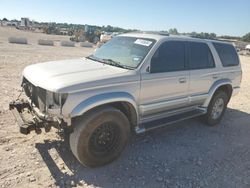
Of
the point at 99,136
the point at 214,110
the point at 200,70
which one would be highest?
the point at 200,70

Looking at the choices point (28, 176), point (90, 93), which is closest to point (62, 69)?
point (90, 93)

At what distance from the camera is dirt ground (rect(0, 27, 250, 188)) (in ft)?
13.0

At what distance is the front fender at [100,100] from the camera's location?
3768 mm

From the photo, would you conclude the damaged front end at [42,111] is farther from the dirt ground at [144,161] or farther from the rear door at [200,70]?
the rear door at [200,70]

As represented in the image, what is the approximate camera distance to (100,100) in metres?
3.93

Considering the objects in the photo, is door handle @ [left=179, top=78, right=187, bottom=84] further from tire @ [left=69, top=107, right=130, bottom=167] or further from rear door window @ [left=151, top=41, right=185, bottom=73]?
tire @ [left=69, top=107, right=130, bottom=167]

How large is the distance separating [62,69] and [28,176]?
1.65 metres

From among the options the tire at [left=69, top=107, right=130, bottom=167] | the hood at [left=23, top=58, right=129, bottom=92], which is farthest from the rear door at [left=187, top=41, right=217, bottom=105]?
the tire at [left=69, top=107, right=130, bottom=167]

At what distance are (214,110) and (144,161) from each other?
8.84 feet

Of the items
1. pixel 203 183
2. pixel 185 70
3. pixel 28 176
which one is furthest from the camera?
pixel 185 70

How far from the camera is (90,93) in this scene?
3887mm

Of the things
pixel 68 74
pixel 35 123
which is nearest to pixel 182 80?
pixel 68 74

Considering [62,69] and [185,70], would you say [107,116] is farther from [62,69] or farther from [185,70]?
[185,70]

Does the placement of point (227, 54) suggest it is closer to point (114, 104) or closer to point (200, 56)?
point (200, 56)
